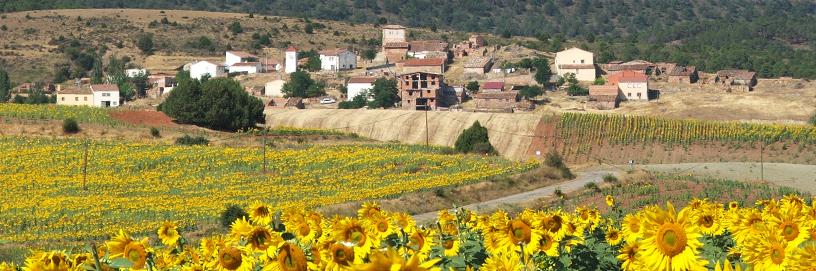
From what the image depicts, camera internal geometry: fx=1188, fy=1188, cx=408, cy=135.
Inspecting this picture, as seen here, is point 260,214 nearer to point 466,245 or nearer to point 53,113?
point 466,245

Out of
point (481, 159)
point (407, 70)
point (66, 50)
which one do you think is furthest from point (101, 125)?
point (66, 50)

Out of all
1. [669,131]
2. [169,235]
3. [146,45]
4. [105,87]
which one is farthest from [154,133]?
[146,45]

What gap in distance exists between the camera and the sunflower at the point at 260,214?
7.29 meters

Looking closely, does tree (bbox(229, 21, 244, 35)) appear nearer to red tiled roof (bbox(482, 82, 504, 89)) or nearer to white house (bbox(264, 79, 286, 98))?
white house (bbox(264, 79, 286, 98))

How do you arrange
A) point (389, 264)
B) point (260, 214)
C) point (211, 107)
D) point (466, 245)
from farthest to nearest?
point (211, 107) < point (466, 245) < point (260, 214) < point (389, 264)

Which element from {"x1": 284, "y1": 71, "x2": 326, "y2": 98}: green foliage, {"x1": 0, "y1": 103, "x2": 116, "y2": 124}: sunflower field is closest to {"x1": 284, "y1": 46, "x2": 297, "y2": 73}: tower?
{"x1": 284, "y1": 71, "x2": 326, "y2": 98}: green foliage

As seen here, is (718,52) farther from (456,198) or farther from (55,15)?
(456,198)

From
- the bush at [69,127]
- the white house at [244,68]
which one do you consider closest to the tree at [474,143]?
the bush at [69,127]

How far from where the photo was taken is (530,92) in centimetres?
9331

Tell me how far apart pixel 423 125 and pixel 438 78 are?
18.0 m

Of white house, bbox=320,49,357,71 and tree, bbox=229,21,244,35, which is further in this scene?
tree, bbox=229,21,244,35

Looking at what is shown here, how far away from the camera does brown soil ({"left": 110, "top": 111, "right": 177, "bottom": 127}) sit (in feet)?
218

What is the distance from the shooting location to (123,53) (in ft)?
414

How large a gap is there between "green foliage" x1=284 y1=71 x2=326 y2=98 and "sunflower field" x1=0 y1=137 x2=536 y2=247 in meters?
38.3
